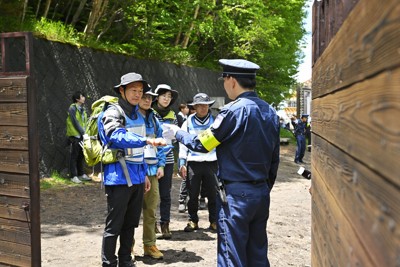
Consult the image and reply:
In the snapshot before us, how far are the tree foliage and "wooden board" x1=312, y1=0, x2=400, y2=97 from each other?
10683 millimetres

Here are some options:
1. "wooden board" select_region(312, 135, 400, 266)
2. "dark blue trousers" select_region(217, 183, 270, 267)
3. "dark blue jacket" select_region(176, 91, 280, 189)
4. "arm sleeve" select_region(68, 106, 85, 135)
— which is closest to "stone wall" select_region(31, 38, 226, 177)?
"arm sleeve" select_region(68, 106, 85, 135)

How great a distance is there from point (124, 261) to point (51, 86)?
7.34m

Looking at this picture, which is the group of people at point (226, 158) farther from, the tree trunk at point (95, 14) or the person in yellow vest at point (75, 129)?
the tree trunk at point (95, 14)

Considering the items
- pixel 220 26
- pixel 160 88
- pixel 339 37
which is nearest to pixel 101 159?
pixel 160 88

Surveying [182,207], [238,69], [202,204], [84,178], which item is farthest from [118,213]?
[84,178]

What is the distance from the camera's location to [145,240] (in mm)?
5590

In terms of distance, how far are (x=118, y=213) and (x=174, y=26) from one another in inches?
487

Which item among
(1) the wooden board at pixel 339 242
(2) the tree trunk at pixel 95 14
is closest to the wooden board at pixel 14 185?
(1) the wooden board at pixel 339 242

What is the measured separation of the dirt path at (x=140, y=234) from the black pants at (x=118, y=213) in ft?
2.95

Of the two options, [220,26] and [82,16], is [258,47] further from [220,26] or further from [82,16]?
[82,16]

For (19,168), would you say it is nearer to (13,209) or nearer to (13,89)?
(13,209)

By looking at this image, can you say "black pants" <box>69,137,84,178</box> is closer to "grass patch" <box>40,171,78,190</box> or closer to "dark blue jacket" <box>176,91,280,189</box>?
"grass patch" <box>40,171,78,190</box>

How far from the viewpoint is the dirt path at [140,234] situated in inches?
223

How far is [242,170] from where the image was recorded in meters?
3.79
